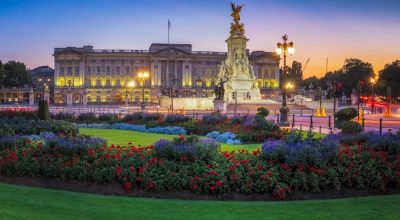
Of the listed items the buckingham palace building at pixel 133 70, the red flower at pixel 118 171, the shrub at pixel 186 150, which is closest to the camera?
the red flower at pixel 118 171

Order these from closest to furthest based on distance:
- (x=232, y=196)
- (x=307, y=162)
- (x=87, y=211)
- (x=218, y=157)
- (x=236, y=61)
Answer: (x=87, y=211), (x=232, y=196), (x=307, y=162), (x=218, y=157), (x=236, y=61)

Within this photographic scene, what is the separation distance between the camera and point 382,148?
14.7 meters

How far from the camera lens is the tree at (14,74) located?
170125 mm

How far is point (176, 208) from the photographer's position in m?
10.3

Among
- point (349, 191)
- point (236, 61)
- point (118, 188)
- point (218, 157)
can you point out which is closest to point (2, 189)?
point (118, 188)

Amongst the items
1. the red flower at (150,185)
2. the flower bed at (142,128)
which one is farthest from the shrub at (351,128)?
the red flower at (150,185)

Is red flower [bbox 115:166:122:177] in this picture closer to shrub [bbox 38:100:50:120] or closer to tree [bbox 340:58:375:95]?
shrub [bbox 38:100:50:120]

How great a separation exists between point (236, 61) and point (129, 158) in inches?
2401

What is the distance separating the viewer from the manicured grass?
963 centimetres

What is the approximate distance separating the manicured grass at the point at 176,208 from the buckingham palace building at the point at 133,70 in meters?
160

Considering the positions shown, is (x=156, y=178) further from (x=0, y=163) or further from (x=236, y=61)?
(x=236, y=61)

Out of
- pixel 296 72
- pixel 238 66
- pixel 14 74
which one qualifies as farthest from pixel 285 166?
pixel 296 72

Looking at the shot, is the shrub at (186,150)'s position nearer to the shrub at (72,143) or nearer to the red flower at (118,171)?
the red flower at (118,171)

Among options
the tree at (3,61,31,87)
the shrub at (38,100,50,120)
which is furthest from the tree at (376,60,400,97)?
the tree at (3,61,31,87)
